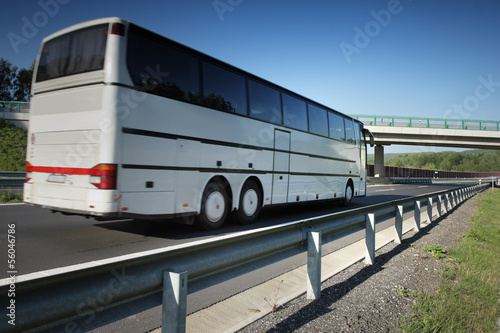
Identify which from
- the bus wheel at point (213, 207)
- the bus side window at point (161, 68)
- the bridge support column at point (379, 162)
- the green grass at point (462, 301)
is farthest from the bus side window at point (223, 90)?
the bridge support column at point (379, 162)

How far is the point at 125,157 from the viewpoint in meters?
5.81

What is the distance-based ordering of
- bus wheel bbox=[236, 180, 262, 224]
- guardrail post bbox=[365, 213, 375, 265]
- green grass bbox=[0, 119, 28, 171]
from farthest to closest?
1. green grass bbox=[0, 119, 28, 171]
2. bus wheel bbox=[236, 180, 262, 224]
3. guardrail post bbox=[365, 213, 375, 265]

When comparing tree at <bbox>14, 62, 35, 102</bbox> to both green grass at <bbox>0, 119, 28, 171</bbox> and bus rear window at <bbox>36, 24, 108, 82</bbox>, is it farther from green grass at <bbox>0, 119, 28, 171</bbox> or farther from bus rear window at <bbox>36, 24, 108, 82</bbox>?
bus rear window at <bbox>36, 24, 108, 82</bbox>

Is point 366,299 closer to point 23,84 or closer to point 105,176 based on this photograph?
point 105,176

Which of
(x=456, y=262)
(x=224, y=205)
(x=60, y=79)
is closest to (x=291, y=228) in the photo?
(x=456, y=262)

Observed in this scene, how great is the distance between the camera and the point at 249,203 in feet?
28.8

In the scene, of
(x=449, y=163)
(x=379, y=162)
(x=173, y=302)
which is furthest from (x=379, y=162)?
(x=449, y=163)

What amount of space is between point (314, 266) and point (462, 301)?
5.32 feet

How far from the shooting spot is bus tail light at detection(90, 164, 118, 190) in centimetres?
564

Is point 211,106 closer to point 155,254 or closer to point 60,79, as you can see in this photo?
point 60,79

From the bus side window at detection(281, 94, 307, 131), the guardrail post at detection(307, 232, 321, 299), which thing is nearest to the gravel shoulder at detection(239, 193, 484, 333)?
the guardrail post at detection(307, 232, 321, 299)

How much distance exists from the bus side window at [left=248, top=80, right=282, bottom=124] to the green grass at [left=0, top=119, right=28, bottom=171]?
85.0ft

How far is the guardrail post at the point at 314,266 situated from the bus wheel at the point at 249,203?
15.9 feet

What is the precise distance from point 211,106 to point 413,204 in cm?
537
